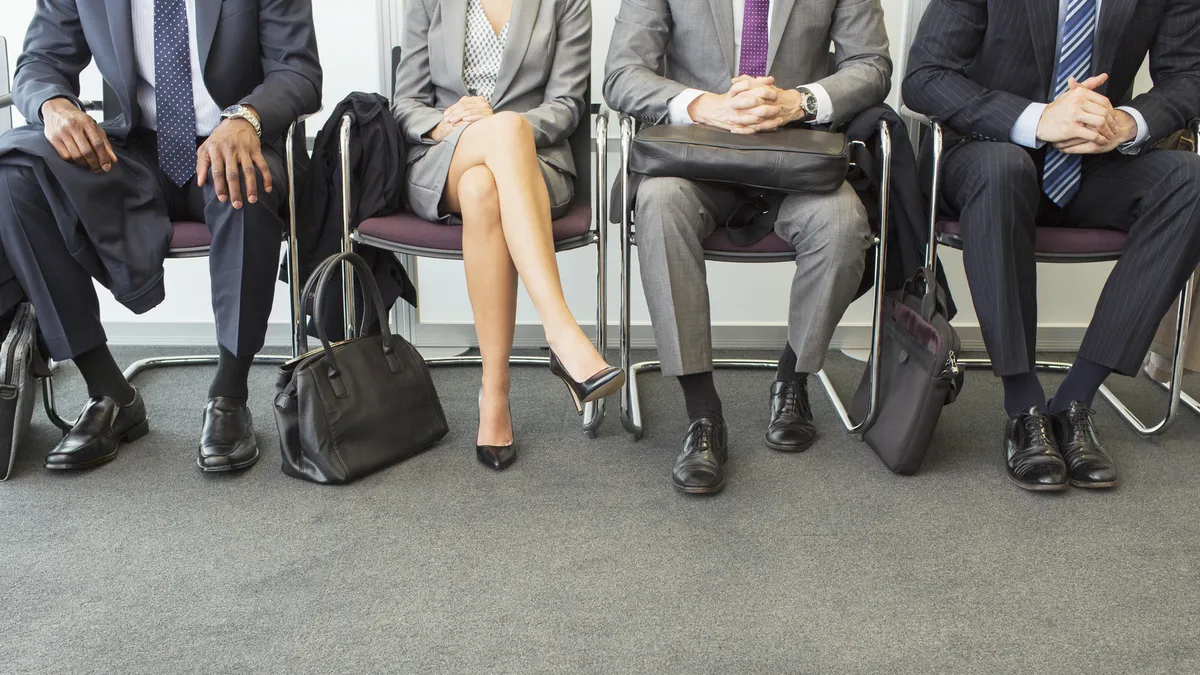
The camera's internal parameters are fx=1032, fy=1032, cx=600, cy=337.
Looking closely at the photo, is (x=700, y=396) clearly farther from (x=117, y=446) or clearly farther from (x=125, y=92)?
(x=125, y=92)

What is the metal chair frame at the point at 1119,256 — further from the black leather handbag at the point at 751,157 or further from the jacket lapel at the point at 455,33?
the jacket lapel at the point at 455,33

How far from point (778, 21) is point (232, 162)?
1263 mm

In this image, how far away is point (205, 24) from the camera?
91.2 inches

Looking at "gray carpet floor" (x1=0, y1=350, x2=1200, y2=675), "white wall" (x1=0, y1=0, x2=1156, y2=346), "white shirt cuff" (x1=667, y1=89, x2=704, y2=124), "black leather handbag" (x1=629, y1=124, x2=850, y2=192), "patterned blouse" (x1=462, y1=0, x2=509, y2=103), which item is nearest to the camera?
"gray carpet floor" (x1=0, y1=350, x2=1200, y2=675)

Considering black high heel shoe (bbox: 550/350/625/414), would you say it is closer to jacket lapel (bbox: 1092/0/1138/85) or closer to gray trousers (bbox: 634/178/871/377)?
gray trousers (bbox: 634/178/871/377)

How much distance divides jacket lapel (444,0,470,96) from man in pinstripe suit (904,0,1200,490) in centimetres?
109

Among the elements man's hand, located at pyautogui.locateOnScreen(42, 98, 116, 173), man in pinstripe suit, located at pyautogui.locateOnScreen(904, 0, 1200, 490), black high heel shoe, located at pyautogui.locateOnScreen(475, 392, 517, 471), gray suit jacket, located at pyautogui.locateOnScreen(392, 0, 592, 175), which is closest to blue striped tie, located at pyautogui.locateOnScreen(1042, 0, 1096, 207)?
man in pinstripe suit, located at pyautogui.locateOnScreen(904, 0, 1200, 490)

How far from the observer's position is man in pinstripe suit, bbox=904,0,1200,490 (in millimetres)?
2139

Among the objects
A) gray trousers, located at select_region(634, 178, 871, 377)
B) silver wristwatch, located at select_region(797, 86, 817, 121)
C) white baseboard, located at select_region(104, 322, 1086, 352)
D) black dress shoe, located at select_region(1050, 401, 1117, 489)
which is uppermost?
silver wristwatch, located at select_region(797, 86, 817, 121)

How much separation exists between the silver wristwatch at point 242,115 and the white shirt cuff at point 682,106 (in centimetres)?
91

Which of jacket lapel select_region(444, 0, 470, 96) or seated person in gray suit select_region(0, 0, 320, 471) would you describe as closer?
seated person in gray suit select_region(0, 0, 320, 471)

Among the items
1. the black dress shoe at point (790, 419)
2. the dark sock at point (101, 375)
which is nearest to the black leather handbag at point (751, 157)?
the black dress shoe at point (790, 419)

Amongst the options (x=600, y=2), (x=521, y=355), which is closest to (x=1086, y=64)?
(x=600, y=2)

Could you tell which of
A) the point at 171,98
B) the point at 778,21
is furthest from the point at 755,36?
the point at 171,98
